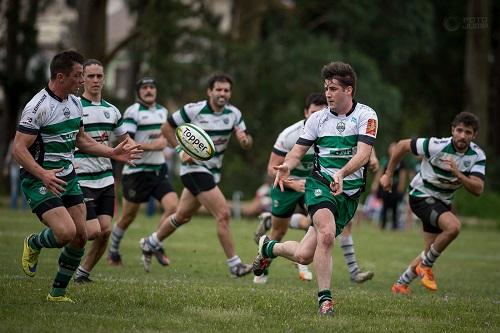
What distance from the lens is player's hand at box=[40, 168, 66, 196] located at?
8195 mm

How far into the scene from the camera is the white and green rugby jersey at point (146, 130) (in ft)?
44.2

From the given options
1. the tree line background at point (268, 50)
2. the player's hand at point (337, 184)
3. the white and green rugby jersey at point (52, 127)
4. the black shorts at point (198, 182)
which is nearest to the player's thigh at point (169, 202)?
the black shorts at point (198, 182)

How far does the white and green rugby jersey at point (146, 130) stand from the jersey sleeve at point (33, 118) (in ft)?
15.9

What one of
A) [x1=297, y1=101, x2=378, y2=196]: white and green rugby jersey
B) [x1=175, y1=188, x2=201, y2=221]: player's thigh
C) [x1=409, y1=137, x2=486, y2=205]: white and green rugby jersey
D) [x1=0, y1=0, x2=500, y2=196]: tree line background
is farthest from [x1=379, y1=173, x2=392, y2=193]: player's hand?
[x1=0, y1=0, x2=500, y2=196]: tree line background

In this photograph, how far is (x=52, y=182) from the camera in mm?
8195

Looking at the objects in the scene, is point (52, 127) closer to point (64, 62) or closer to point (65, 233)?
point (64, 62)

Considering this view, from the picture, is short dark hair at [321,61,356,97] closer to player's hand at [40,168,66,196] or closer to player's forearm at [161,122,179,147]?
player's hand at [40,168,66,196]

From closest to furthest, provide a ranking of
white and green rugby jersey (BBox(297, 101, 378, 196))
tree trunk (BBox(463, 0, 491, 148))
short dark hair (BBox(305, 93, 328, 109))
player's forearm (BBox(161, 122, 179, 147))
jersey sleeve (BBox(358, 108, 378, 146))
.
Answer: jersey sleeve (BBox(358, 108, 378, 146)) → white and green rugby jersey (BBox(297, 101, 378, 196)) → short dark hair (BBox(305, 93, 328, 109)) → player's forearm (BBox(161, 122, 179, 147)) → tree trunk (BBox(463, 0, 491, 148))

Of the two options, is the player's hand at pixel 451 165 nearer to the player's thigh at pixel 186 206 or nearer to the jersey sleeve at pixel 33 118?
the player's thigh at pixel 186 206

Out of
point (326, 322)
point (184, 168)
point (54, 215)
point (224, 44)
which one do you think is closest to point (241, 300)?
point (326, 322)

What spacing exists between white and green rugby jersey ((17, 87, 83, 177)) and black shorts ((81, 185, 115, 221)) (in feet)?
5.63

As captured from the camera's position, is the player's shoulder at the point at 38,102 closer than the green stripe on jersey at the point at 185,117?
Yes

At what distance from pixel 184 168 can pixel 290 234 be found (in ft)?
32.2

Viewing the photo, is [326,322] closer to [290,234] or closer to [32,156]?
[32,156]
